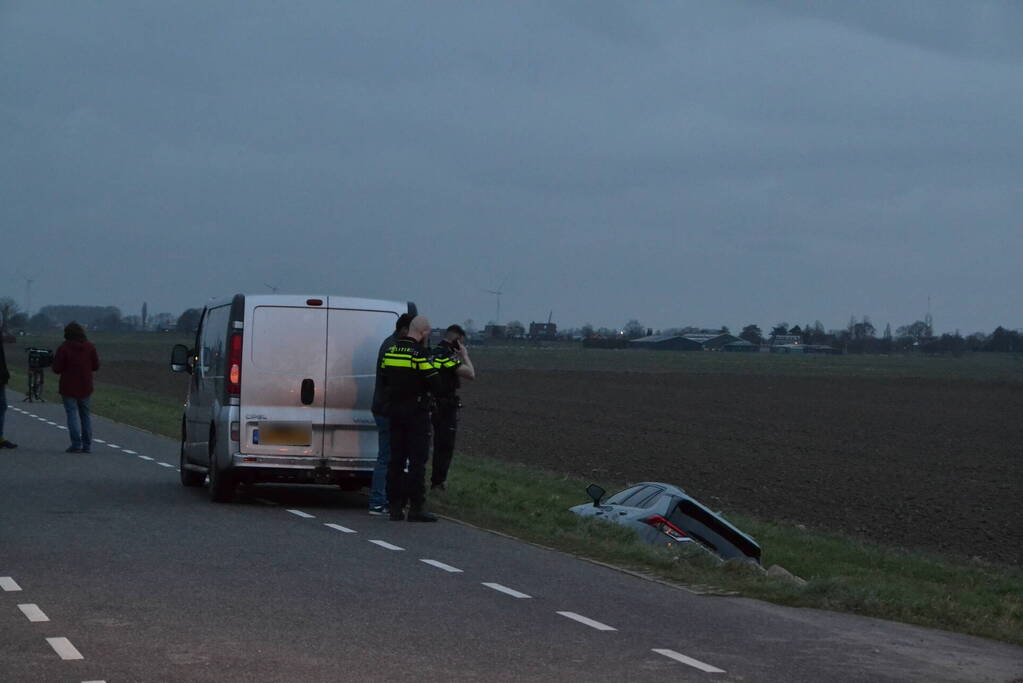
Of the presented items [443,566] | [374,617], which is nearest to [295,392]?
[443,566]

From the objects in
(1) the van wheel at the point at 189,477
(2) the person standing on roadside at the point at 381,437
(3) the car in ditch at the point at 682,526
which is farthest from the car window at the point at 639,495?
(1) the van wheel at the point at 189,477

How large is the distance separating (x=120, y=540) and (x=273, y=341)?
3.48 m

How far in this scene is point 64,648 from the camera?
7.57m

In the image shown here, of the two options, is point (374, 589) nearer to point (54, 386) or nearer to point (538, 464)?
point (538, 464)

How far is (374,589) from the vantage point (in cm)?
984

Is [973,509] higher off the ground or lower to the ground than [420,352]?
lower

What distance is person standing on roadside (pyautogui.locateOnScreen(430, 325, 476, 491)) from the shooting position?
14.1 m

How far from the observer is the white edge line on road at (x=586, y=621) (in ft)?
28.7

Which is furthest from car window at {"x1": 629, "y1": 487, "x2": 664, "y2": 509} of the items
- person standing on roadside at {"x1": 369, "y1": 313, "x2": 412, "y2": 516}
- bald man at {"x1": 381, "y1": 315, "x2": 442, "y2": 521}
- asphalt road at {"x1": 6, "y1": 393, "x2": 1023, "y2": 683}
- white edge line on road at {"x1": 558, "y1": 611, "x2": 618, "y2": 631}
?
white edge line on road at {"x1": 558, "y1": 611, "x2": 618, "y2": 631}

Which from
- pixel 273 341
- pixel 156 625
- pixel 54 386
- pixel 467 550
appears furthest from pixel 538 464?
pixel 54 386

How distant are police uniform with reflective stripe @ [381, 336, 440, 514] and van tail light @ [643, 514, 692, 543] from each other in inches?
84.2

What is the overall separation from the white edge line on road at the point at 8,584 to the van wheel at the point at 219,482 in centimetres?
501

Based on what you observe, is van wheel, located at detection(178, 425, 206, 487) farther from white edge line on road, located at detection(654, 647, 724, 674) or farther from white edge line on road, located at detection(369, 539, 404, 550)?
white edge line on road, located at detection(654, 647, 724, 674)

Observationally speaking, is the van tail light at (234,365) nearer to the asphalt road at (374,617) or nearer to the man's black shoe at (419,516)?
the asphalt road at (374,617)
